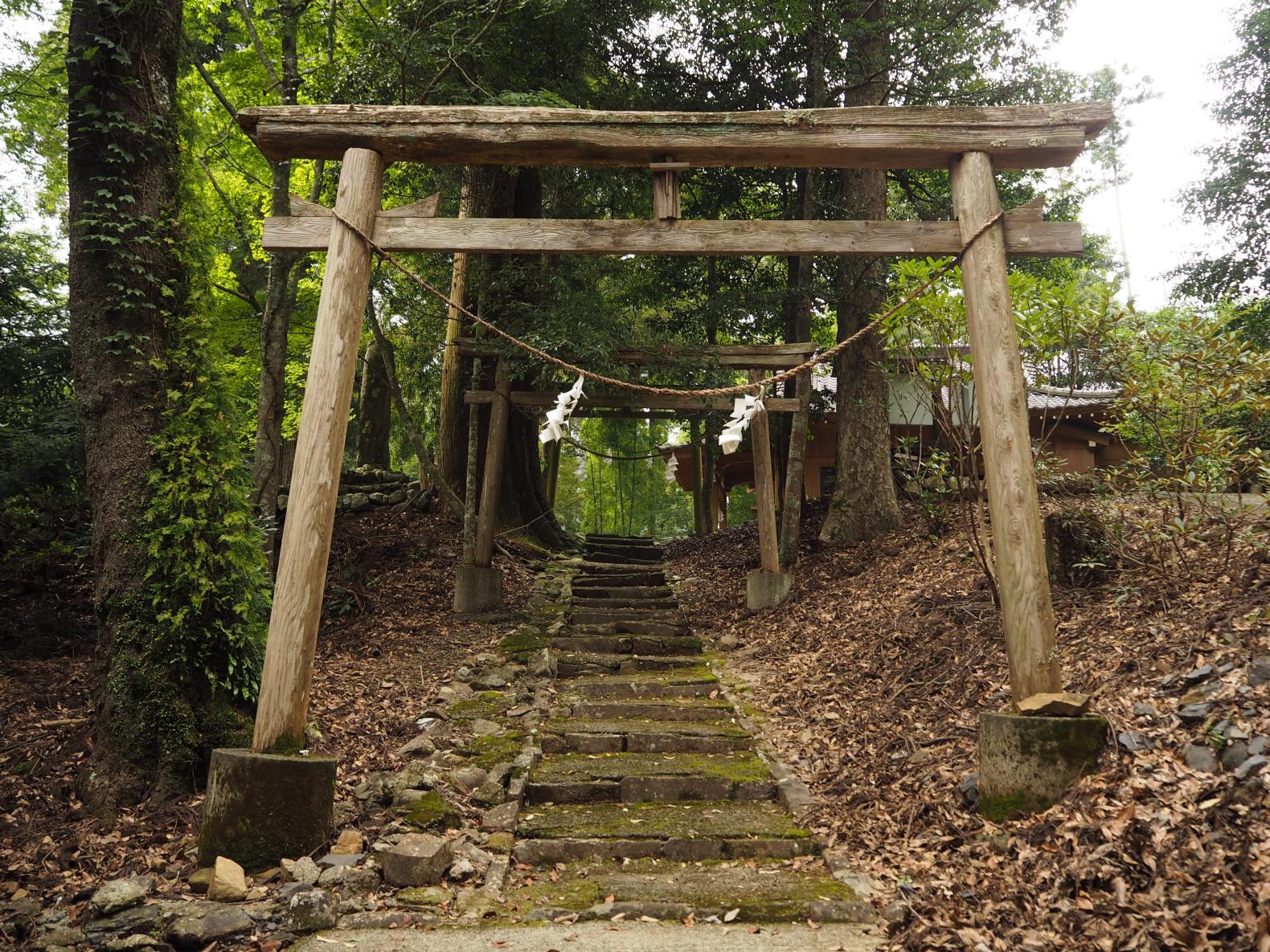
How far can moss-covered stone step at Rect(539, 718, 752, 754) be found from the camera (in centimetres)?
622

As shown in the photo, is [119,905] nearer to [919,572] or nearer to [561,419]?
[561,419]

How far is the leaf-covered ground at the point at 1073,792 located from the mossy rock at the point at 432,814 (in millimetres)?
2191

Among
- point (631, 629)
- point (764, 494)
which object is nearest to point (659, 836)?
point (631, 629)

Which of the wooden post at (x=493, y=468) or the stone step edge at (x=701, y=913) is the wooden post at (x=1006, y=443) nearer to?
the stone step edge at (x=701, y=913)

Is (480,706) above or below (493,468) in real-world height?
below

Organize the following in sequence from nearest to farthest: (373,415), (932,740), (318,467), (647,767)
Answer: (318,467)
(932,740)
(647,767)
(373,415)

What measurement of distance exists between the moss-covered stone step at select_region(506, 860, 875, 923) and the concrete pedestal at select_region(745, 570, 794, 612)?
5.74m

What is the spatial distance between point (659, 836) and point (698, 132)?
4.25 m

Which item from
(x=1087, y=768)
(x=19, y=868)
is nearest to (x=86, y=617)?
(x=19, y=868)

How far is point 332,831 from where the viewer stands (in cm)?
445

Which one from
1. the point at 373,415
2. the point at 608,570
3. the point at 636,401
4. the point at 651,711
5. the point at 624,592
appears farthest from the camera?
the point at 373,415

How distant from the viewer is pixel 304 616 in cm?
455

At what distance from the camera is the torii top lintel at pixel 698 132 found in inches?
189

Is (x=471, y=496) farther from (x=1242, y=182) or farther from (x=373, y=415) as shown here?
(x=1242, y=182)
